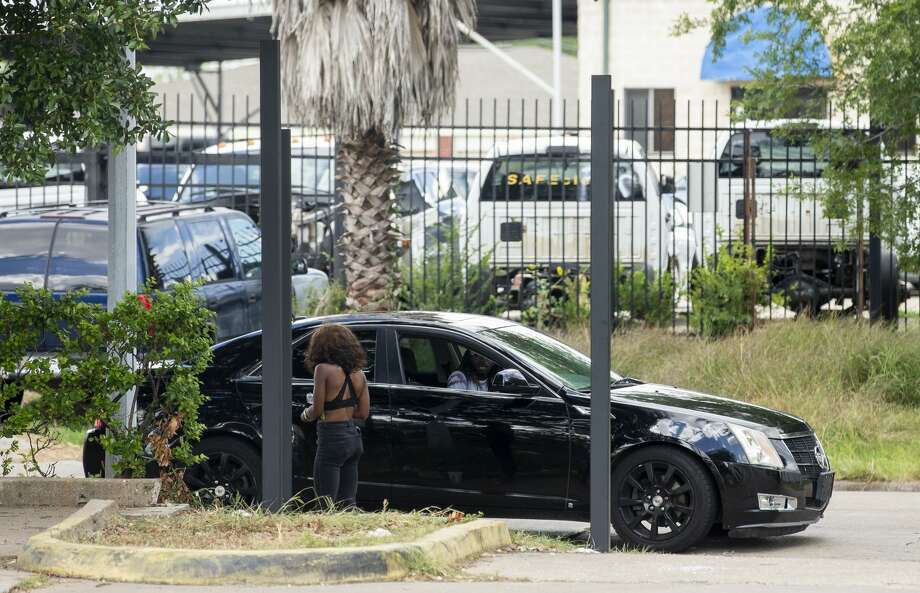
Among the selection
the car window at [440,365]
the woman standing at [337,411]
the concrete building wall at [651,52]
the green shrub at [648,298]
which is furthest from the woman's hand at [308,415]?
the concrete building wall at [651,52]

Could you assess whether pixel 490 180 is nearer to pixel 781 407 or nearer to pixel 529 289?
pixel 529 289

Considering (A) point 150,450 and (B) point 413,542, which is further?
(A) point 150,450

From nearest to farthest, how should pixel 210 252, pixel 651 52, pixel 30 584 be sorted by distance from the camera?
1. pixel 30 584
2. pixel 210 252
3. pixel 651 52

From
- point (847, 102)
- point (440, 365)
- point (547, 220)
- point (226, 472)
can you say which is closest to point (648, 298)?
point (547, 220)

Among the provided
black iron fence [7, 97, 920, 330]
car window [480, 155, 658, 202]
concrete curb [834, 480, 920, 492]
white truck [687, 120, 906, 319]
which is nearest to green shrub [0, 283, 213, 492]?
concrete curb [834, 480, 920, 492]

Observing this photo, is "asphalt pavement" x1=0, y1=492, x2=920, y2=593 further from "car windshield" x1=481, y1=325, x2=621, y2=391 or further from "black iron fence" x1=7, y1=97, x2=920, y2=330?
"black iron fence" x1=7, y1=97, x2=920, y2=330

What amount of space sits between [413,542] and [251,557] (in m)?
0.86

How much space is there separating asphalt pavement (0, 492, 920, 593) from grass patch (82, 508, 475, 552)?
1.48ft

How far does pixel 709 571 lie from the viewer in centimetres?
746

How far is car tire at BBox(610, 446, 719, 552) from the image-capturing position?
873cm

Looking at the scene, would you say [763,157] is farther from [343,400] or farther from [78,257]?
[343,400]

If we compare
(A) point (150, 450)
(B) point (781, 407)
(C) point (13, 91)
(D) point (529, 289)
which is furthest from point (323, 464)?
(D) point (529, 289)

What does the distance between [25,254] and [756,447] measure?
769cm

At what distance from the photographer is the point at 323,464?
866cm
